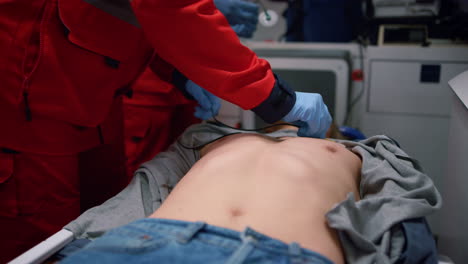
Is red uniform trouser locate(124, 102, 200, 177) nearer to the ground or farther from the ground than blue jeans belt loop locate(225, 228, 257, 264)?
nearer to the ground

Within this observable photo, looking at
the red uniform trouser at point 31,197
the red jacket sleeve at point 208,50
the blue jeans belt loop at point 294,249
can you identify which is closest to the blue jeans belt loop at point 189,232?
the blue jeans belt loop at point 294,249

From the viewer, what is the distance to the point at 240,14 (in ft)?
5.88

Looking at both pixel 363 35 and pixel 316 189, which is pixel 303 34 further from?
pixel 316 189

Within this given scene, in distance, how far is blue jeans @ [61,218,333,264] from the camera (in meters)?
0.70

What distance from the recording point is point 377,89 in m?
1.91

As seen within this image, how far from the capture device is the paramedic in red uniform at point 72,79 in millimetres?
1055

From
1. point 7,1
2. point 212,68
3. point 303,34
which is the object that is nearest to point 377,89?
point 303,34

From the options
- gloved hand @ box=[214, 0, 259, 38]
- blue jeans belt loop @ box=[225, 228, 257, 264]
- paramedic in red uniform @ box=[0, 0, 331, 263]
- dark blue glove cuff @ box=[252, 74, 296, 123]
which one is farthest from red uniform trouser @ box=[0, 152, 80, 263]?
gloved hand @ box=[214, 0, 259, 38]

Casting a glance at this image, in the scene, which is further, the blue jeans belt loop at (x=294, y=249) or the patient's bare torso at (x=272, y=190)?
the patient's bare torso at (x=272, y=190)

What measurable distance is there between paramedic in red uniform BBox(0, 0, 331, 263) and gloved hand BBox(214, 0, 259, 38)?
597 millimetres

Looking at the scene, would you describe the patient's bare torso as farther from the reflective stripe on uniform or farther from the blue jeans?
the reflective stripe on uniform

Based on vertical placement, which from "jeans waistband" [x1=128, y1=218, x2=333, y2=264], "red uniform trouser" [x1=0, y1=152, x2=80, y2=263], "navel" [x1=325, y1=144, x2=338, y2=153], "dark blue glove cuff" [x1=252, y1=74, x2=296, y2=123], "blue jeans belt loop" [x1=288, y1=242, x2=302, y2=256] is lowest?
"red uniform trouser" [x1=0, y1=152, x2=80, y2=263]

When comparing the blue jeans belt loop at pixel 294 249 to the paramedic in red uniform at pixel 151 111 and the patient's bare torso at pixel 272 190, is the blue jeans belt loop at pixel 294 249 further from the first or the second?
the paramedic in red uniform at pixel 151 111

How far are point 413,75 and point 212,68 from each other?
3.78ft
